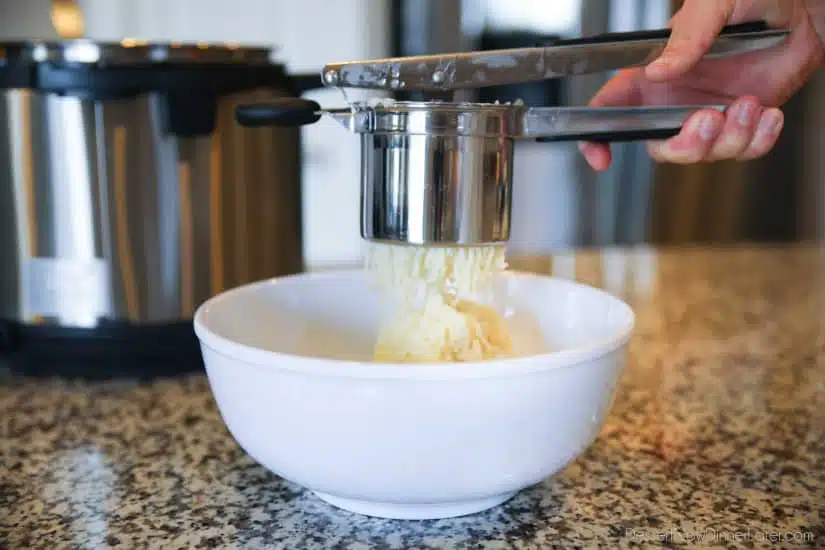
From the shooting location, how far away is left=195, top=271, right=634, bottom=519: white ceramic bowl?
0.44 m

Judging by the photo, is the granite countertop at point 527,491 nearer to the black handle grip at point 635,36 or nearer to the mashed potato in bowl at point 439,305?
the mashed potato in bowl at point 439,305

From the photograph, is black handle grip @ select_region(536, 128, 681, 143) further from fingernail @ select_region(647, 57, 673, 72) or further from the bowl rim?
the bowl rim

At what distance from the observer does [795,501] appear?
55cm

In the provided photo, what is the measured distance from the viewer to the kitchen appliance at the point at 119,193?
29.2 inches

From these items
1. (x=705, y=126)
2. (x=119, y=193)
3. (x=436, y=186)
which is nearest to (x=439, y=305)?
(x=436, y=186)

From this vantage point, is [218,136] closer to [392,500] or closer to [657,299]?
[392,500]

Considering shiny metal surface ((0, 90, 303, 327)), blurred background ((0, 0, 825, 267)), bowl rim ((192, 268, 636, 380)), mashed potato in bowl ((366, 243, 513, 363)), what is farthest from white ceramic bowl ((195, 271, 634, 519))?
blurred background ((0, 0, 825, 267))

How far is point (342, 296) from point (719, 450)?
33cm

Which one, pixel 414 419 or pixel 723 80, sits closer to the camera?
pixel 414 419

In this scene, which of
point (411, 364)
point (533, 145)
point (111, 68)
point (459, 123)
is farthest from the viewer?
point (533, 145)

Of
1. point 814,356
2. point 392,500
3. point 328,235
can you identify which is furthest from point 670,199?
point 392,500

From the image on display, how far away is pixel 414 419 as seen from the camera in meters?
0.44

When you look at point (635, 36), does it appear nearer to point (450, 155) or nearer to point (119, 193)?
point (450, 155)

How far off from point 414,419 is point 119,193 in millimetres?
446
